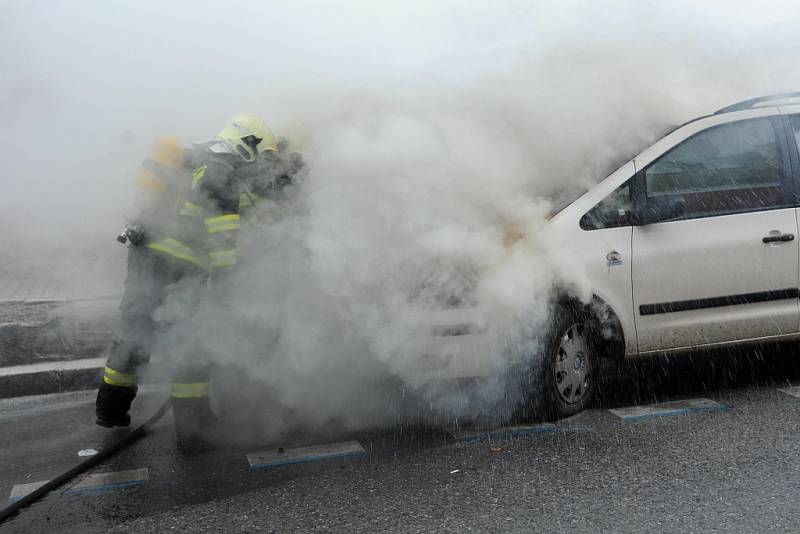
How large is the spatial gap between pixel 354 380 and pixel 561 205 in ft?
4.86

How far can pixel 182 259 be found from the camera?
4812 mm

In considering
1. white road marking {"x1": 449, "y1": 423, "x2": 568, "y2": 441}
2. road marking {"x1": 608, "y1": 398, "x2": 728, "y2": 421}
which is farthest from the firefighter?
road marking {"x1": 608, "y1": 398, "x2": 728, "y2": 421}

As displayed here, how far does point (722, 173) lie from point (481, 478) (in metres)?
2.30

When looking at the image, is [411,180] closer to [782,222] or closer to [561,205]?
[561,205]

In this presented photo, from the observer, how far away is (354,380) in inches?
193

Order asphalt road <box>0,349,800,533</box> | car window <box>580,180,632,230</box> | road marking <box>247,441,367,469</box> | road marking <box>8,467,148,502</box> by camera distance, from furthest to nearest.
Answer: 1. car window <box>580,180,632,230</box>
2. road marking <box>247,441,367,469</box>
3. road marking <box>8,467,148,502</box>
4. asphalt road <box>0,349,800,533</box>

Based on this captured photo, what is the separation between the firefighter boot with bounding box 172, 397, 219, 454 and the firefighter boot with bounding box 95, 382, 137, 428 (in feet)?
1.59

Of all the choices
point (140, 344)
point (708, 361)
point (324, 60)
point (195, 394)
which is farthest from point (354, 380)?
point (708, 361)

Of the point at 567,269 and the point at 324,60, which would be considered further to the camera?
the point at 324,60

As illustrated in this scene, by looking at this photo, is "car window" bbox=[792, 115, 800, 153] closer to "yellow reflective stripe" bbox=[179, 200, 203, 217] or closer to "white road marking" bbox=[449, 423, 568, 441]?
"white road marking" bbox=[449, 423, 568, 441]

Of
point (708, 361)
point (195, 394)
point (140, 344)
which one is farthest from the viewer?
point (708, 361)

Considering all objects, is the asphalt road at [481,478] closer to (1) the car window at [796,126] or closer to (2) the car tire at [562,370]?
(2) the car tire at [562,370]

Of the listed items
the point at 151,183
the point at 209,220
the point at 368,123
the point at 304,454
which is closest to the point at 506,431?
the point at 304,454

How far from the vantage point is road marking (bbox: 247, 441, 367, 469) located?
4.46 metres
